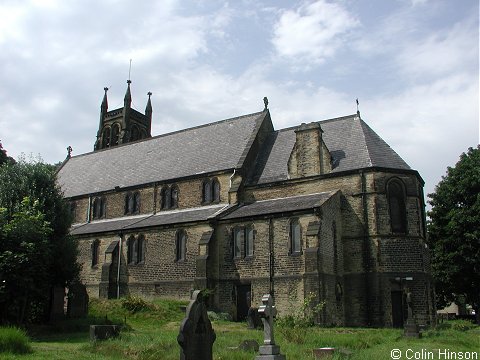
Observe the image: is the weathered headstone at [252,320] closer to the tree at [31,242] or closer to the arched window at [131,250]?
the tree at [31,242]

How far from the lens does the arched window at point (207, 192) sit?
36050 mm

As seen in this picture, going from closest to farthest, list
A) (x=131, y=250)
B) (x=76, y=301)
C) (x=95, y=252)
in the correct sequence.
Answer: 1. (x=76, y=301)
2. (x=131, y=250)
3. (x=95, y=252)

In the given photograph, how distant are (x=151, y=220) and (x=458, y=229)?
71.7 ft

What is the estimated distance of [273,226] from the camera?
29531 millimetres

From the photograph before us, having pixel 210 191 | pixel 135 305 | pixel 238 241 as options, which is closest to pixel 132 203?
pixel 210 191

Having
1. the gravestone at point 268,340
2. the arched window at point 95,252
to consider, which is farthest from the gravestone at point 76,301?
the gravestone at point 268,340

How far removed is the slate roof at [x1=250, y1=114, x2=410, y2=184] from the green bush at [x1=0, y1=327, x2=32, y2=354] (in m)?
21.0

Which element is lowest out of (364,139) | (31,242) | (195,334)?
(195,334)

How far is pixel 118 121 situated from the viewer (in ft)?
200

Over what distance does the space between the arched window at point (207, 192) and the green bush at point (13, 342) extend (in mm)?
21189

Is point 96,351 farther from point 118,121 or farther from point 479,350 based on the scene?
point 118,121

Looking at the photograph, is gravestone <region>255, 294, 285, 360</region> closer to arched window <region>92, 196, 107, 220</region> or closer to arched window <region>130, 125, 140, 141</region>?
arched window <region>92, 196, 107, 220</region>

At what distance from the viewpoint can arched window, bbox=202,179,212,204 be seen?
36.0 m

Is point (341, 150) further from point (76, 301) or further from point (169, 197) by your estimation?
point (76, 301)
